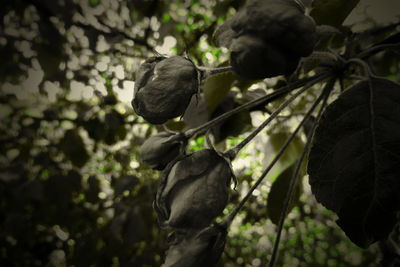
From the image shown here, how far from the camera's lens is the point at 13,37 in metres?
1.71

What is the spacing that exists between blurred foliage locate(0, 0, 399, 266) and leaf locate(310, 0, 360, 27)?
0.13 meters

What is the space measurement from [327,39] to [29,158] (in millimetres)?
2150

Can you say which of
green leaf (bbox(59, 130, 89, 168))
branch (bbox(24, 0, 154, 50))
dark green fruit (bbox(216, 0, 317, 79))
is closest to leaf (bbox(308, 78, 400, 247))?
dark green fruit (bbox(216, 0, 317, 79))

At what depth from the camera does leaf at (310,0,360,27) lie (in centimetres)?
55

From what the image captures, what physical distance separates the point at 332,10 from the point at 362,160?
30cm

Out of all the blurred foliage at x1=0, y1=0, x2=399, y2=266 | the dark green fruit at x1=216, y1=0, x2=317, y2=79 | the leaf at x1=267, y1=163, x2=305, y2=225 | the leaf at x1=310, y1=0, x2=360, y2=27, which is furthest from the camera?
the blurred foliage at x1=0, y1=0, x2=399, y2=266

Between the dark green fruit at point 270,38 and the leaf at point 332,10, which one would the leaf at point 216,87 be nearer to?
the leaf at point 332,10

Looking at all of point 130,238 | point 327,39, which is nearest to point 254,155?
point 130,238

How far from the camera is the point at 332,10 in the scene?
1.82 feet

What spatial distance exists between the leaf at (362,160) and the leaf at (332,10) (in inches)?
7.7

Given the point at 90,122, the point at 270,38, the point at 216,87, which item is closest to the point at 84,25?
the point at 90,122

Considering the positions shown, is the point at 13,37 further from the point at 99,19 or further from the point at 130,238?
the point at 130,238

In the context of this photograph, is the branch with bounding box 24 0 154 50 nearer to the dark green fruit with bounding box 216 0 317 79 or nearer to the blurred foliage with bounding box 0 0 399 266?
the blurred foliage with bounding box 0 0 399 266

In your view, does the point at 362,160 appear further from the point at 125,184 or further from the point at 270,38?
the point at 125,184
